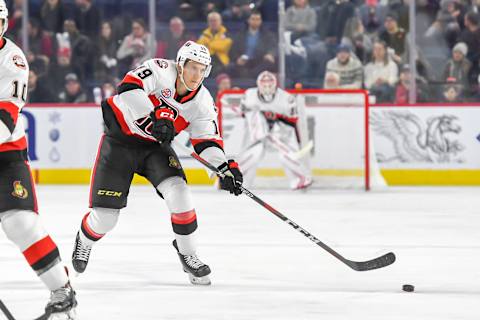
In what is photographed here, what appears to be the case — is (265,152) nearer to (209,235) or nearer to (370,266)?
(209,235)

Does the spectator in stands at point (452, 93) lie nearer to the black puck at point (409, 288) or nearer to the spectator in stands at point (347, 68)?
the spectator in stands at point (347, 68)

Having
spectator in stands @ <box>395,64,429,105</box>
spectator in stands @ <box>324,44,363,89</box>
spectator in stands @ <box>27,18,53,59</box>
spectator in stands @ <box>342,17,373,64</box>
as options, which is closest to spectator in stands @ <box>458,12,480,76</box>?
spectator in stands @ <box>395,64,429,105</box>

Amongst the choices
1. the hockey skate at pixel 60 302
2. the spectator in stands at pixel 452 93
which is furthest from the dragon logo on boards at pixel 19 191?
the spectator in stands at pixel 452 93

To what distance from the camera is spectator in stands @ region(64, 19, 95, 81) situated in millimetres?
9664

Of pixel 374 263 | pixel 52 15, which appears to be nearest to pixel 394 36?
pixel 52 15

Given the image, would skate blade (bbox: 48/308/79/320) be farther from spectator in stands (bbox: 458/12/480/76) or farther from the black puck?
spectator in stands (bbox: 458/12/480/76)

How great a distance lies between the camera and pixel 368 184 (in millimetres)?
8977

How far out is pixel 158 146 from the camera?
183 inches

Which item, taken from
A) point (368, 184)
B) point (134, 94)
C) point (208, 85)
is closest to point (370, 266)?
point (134, 94)

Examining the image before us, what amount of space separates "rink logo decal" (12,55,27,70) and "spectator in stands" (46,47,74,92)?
6.17 metres

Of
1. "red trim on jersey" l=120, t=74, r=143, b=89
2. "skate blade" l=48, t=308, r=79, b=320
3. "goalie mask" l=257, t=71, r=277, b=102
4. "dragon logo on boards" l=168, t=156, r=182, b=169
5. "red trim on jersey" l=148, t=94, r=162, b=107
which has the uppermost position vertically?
"red trim on jersey" l=120, t=74, r=143, b=89

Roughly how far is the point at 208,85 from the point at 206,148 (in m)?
4.92

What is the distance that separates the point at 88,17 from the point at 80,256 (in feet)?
17.1

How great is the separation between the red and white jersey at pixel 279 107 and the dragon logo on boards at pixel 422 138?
2.50 feet
